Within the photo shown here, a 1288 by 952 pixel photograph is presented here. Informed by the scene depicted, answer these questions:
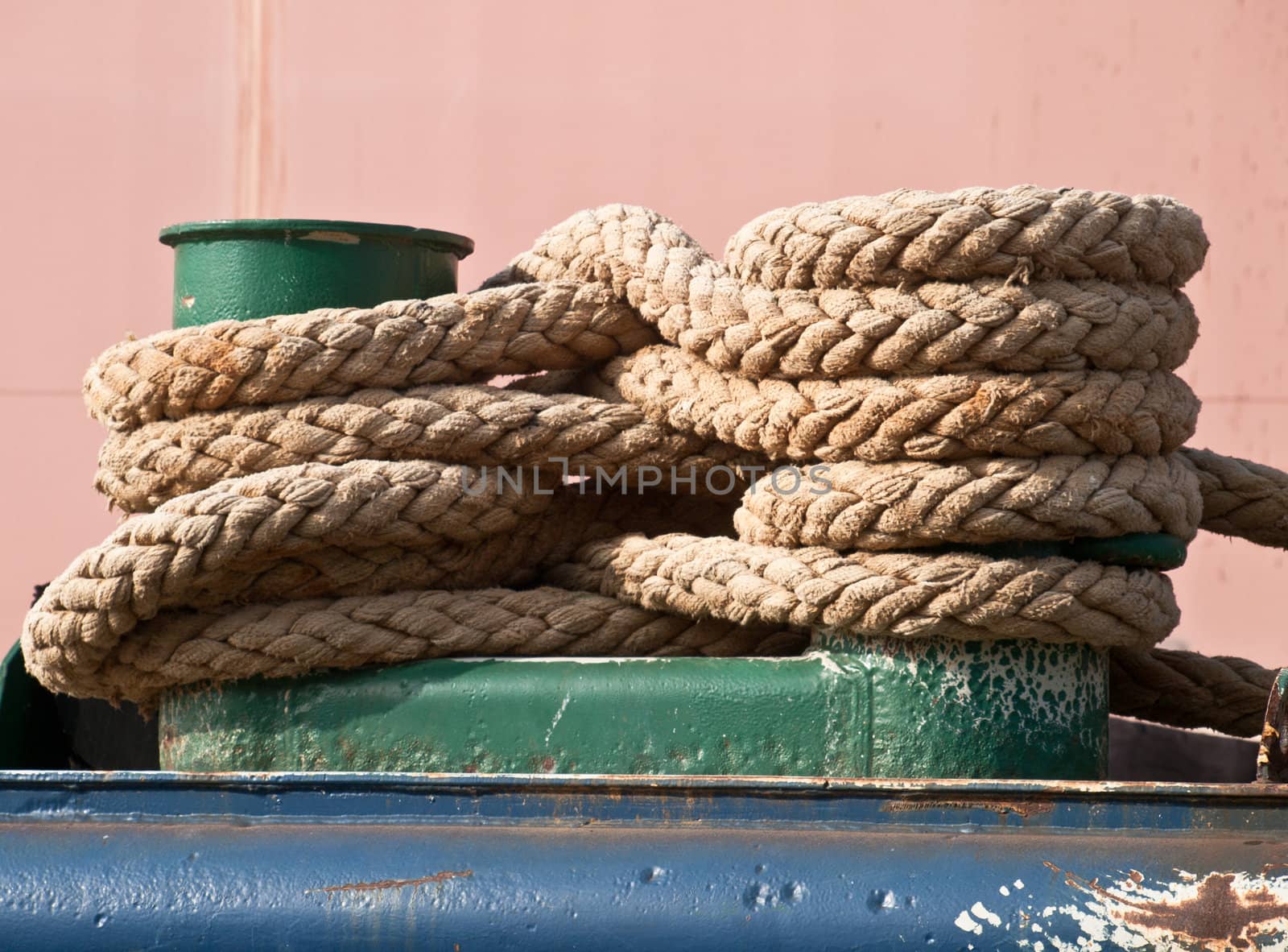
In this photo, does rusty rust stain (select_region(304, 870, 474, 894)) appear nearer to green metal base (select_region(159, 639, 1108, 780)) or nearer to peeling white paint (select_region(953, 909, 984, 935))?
green metal base (select_region(159, 639, 1108, 780))

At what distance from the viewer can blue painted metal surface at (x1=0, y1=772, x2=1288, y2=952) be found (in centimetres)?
100

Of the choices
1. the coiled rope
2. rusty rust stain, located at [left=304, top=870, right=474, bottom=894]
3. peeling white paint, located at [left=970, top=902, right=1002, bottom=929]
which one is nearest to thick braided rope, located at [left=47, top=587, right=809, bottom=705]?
the coiled rope

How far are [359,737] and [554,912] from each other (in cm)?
33

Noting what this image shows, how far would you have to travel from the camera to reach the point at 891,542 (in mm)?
→ 1226

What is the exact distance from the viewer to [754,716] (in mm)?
1237

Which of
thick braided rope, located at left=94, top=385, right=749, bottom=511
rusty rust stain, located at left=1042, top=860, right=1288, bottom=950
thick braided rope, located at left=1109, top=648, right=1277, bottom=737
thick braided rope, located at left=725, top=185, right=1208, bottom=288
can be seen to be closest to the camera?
rusty rust stain, located at left=1042, top=860, right=1288, bottom=950

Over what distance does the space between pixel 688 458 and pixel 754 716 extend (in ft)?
0.93

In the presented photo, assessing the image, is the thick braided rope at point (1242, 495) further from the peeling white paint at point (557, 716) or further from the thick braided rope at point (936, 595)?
the peeling white paint at point (557, 716)

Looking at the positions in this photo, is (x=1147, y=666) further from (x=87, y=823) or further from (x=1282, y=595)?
(x=1282, y=595)

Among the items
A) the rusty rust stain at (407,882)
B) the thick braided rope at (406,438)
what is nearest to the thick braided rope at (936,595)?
the thick braided rope at (406,438)

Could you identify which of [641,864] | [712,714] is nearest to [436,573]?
[712,714]

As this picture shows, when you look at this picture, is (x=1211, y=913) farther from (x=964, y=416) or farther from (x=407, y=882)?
(x=407, y=882)

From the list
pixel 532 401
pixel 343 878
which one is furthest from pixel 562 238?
pixel 343 878

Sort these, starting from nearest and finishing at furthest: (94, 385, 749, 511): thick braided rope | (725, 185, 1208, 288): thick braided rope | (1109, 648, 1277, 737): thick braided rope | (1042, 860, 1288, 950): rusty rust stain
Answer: (1042, 860, 1288, 950): rusty rust stain < (725, 185, 1208, 288): thick braided rope < (94, 385, 749, 511): thick braided rope < (1109, 648, 1277, 737): thick braided rope
